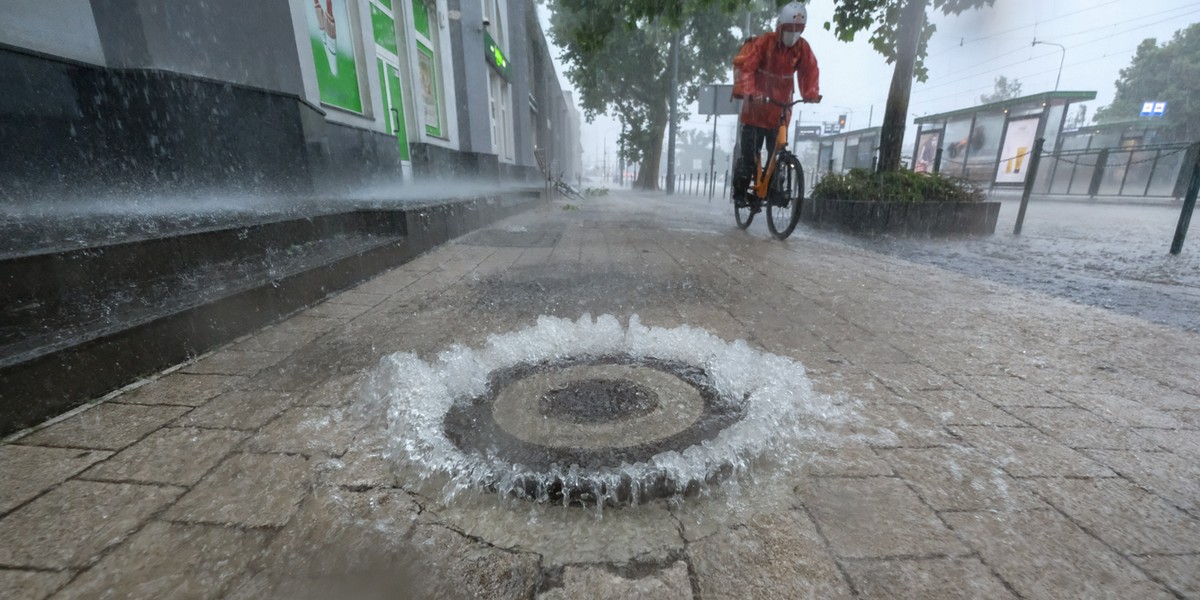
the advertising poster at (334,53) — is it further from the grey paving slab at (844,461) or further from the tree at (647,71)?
the tree at (647,71)

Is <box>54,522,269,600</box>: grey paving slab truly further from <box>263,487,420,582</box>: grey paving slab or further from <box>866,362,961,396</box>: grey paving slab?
<box>866,362,961,396</box>: grey paving slab

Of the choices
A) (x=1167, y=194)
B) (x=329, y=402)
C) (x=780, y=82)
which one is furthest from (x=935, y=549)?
(x=1167, y=194)

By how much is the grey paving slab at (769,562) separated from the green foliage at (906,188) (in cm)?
707

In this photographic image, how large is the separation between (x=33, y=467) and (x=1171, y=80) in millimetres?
60688

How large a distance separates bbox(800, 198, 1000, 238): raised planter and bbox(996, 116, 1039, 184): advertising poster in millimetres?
15886

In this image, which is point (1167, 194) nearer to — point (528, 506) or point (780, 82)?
point (780, 82)

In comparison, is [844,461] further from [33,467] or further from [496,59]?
[496,59]

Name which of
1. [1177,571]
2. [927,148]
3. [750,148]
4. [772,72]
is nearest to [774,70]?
[772,72]

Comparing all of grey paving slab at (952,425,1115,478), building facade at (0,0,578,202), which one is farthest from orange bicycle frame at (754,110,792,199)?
building facade at (0,0,578,202)

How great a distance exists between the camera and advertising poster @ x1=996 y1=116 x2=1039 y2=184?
18.6 metres

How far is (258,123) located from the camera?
161 inches

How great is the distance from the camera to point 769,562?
1.05 meters

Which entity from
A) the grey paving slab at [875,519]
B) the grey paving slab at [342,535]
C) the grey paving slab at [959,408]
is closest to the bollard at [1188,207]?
the grey paving slab at [959,408]

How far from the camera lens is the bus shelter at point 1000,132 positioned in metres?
17.5
